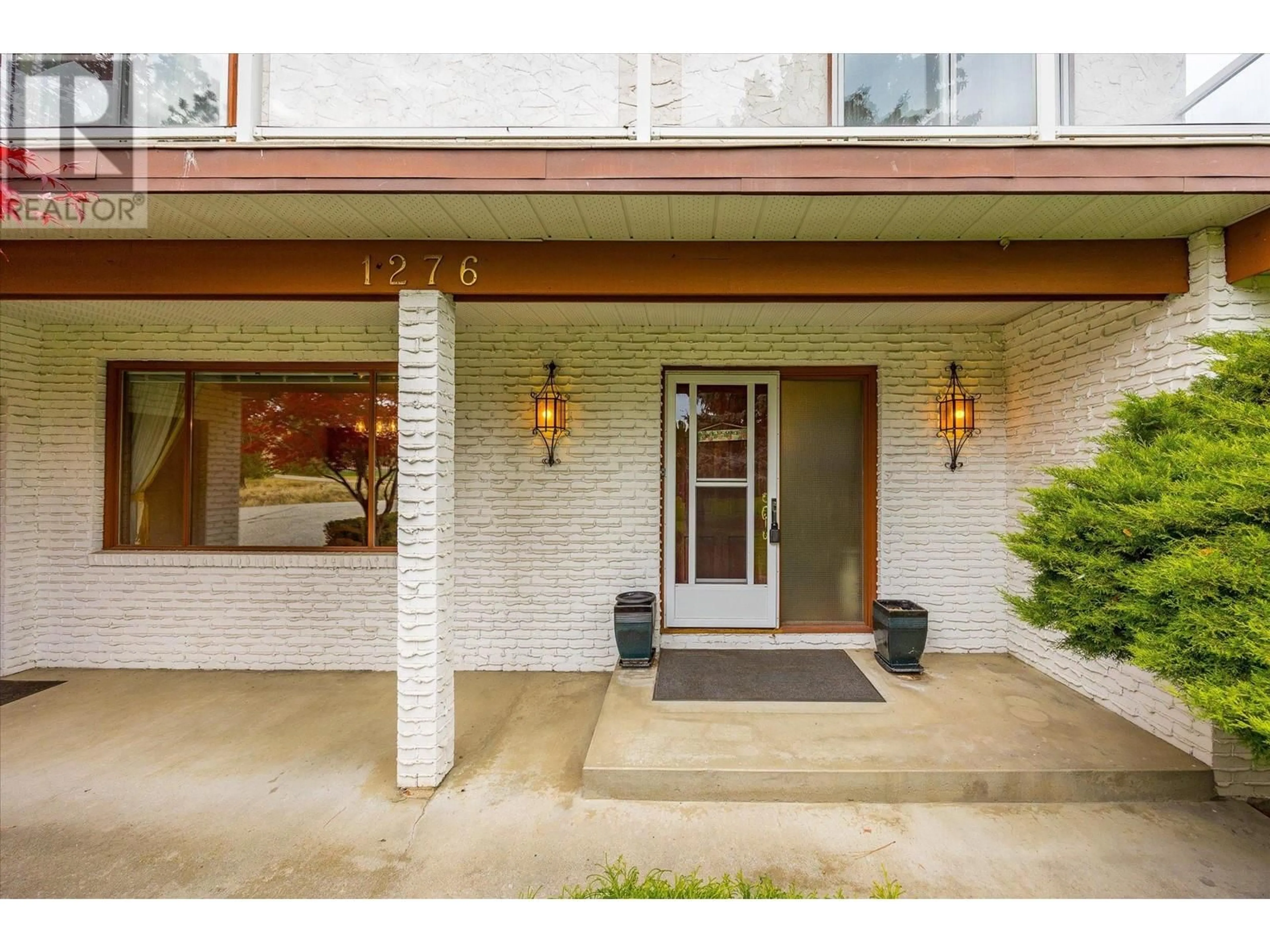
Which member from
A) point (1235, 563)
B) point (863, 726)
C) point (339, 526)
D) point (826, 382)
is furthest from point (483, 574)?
point (1235, 563)

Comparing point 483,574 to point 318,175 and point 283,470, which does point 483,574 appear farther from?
point 318,175

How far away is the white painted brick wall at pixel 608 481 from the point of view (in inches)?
165

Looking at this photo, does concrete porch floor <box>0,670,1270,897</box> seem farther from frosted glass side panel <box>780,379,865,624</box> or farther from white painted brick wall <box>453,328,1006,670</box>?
frosted glass side panel <box>780,379,865,624</box>

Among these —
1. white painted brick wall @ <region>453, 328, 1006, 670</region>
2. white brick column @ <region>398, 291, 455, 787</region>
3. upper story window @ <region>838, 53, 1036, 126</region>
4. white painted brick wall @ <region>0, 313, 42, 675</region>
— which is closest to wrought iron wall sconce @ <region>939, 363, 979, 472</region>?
white painted brick wall @ <region>453, 328, 1006, 670</region>

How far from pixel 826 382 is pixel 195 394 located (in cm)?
507

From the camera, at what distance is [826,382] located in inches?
173

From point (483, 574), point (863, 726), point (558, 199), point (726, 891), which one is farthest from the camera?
point (483, 574)

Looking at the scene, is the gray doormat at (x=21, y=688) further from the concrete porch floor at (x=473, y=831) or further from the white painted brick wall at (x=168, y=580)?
the concrete porch floor at (x=473, y=831)

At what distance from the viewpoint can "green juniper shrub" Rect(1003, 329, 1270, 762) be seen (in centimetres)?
170

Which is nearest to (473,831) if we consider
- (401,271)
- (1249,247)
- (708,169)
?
(401,271)

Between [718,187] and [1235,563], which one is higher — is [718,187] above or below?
above

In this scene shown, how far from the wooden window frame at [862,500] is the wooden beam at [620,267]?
5.03 feet

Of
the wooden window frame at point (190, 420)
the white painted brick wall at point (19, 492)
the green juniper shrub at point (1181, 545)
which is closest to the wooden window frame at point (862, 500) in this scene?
the green juniper shrub at point (1181, 545)
